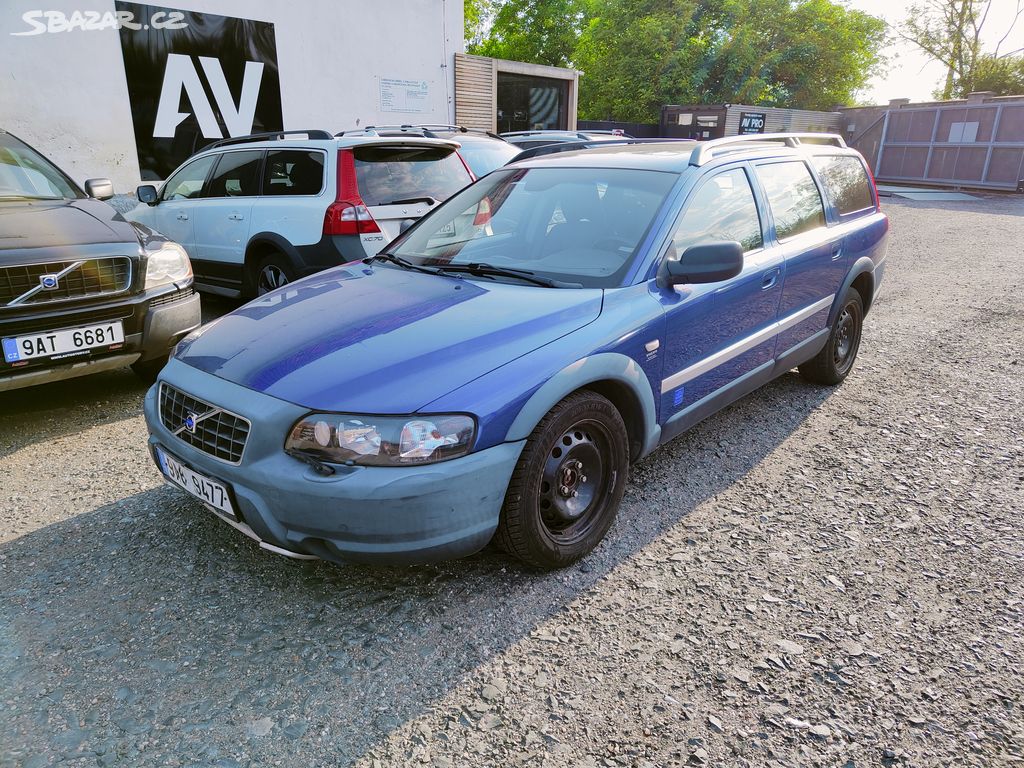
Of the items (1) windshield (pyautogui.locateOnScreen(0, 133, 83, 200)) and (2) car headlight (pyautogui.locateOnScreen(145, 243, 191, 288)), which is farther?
(1) windshield (pyautogui.locateOnScreen(0, 133, 83, 200))

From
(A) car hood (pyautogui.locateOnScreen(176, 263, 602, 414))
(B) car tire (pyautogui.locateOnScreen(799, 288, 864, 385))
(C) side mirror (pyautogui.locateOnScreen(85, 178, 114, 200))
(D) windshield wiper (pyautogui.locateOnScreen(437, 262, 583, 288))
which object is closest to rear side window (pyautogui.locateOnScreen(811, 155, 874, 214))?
(B) car tire (pyautogui.locateOnScreen(799, 288, 864, 385))

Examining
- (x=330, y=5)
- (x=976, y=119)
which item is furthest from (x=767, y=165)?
(x=976, y=119)

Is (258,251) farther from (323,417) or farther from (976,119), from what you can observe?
(976,119)

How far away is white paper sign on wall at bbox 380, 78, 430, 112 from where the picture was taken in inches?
549

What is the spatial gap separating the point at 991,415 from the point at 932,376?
782 mm

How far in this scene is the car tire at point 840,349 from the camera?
187 inches

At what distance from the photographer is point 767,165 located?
3.93m

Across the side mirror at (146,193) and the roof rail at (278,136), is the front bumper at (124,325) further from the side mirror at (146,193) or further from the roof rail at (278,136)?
the side mirror at (146,193)

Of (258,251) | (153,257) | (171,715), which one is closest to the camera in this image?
(171,715)

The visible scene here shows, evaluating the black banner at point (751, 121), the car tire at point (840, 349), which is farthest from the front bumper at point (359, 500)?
the black banner at point (751, 121)

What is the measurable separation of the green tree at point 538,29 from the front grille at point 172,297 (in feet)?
151

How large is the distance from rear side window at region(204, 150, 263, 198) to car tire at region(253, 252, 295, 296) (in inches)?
26.6

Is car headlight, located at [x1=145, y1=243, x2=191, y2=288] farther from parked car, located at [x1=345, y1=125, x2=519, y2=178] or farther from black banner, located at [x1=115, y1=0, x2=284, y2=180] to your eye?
black banner, located at [x1=115, y1=0, x2=284, y2=180]

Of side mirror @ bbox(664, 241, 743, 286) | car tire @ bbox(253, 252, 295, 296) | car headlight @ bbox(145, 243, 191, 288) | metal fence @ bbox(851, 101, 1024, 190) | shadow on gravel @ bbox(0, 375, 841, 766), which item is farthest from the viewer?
metal fence @ bbox(851, 101, 1024, 190)
